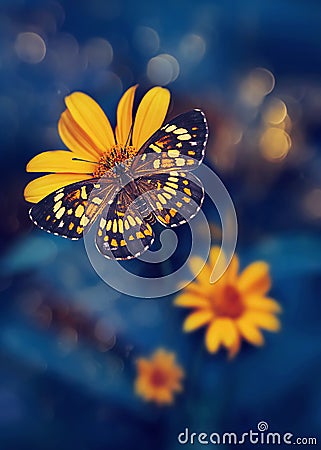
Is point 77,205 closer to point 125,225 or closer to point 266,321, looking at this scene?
point 125,225

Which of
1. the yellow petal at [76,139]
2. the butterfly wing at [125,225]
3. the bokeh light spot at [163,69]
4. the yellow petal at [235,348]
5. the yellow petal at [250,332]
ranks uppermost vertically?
the bokeh light spot at [163,69]

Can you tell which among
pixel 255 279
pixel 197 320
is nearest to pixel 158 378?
pixel 197 320

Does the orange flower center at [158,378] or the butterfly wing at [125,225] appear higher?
the butterfly wing at [125,225]

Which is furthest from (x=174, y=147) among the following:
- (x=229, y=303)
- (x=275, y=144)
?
(x=229, y=303)
